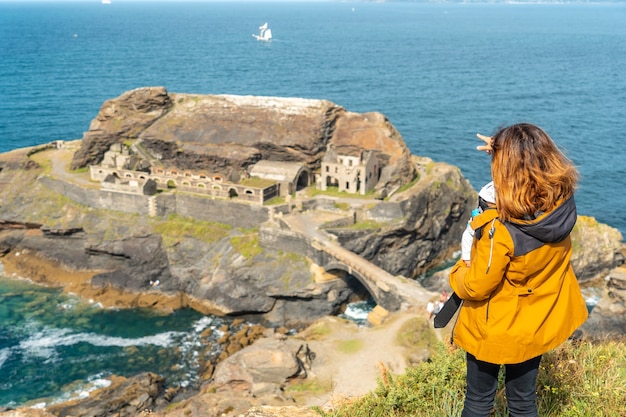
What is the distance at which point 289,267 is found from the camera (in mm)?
49875

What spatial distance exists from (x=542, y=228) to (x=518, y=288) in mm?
847

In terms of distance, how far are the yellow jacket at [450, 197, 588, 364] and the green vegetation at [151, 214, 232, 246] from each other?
4767 cm

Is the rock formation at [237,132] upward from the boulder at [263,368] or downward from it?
upward

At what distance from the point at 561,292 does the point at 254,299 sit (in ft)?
141

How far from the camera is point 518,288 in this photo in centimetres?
714

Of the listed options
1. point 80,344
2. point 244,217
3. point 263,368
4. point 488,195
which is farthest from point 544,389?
point 244,217

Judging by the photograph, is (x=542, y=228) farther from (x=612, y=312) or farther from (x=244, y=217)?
(x=244, y=217)

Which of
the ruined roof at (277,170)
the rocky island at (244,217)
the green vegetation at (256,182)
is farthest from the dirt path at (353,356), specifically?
the ruined roof at (277,170)

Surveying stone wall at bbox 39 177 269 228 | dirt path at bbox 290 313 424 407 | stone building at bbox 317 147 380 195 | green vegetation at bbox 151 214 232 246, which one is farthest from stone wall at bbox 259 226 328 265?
dirt path at bbox 290 313 424 407

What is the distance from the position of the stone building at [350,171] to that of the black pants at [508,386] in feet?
159

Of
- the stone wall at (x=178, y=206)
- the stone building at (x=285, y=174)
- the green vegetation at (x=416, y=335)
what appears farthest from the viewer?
the stone building at (x=285, y=174)

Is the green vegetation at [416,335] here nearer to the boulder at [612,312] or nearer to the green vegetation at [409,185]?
the boulder at [612,312]

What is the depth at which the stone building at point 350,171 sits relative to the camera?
2226 inches

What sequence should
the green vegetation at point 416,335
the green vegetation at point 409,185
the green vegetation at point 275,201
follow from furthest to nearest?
the green vegetation at point 409,185 < the green vegetation at point 275,201 < the green vegetation at point 416,335
